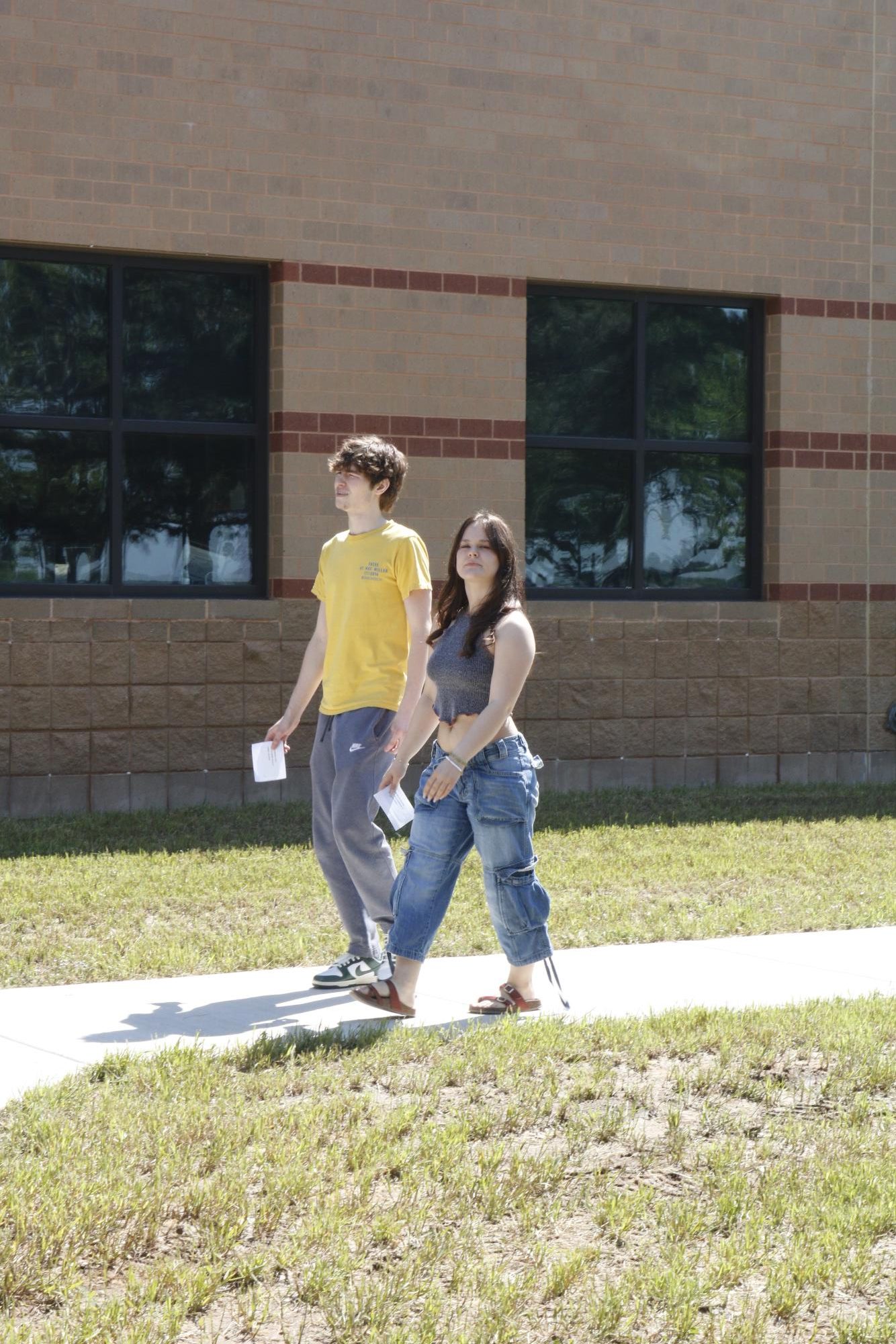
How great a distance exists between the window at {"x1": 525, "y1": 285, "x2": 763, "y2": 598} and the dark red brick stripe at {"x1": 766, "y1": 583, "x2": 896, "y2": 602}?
0.24 meters

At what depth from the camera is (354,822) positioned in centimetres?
718

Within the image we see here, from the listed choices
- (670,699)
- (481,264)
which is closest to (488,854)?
(481,264)

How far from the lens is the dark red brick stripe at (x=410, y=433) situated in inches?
517

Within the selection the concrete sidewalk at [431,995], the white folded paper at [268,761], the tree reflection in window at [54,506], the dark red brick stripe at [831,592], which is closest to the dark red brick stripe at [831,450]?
the dark red brick stripe at [831,592]

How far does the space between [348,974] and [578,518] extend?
25.0 feet

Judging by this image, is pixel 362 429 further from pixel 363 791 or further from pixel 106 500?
pixel 363 791

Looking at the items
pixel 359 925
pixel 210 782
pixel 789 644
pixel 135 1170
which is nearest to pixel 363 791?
pixel 359 925

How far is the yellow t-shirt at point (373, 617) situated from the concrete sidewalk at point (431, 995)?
1.15 metres

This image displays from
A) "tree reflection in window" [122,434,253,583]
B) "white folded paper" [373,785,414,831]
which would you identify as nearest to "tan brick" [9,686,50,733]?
"tree reflection in window" [122,434,253,583]

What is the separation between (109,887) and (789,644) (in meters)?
7.16

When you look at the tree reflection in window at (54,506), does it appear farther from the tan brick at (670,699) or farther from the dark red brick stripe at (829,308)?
the dark red brick stripe at (829,308)

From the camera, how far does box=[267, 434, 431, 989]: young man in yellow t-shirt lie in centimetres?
720

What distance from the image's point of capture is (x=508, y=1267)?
444 cm

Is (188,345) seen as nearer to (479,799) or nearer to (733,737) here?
(733,737)
